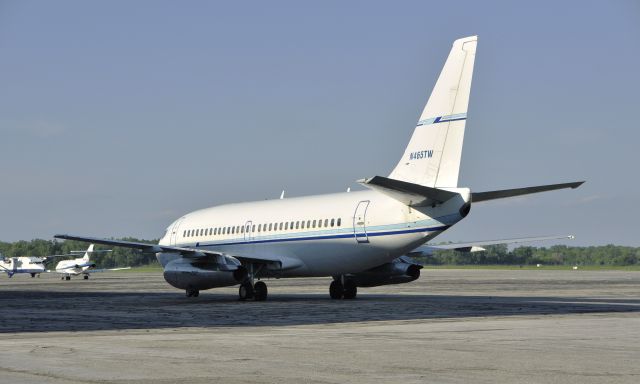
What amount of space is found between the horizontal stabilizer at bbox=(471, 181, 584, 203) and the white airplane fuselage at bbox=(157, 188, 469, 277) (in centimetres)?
44

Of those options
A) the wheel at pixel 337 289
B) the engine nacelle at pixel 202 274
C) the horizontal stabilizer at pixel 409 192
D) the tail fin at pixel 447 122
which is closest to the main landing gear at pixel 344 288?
the wheel at pixel 337 289

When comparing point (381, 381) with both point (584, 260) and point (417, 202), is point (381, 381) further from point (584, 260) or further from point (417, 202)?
point (584, 260)

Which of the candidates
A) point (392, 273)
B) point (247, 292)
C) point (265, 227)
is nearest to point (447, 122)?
point (392, 273)

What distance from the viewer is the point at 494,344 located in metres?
17.6

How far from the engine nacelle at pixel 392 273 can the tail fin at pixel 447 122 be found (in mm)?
6039

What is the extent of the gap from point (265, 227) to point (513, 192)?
492 inches

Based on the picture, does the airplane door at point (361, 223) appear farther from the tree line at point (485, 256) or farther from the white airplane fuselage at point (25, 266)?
the tree line at point (485, 256)

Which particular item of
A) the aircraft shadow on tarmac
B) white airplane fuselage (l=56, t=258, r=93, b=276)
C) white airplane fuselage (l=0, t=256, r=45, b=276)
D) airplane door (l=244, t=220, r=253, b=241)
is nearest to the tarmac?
the aircraft shadow on tarmac

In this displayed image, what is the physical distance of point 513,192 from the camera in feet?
98.0

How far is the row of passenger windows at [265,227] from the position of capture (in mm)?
36250

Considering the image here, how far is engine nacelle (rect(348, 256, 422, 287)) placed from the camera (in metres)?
37.9

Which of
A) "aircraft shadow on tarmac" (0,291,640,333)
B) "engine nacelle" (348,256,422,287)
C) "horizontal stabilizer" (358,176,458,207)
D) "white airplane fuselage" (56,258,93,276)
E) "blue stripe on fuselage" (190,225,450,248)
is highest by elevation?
"horizontal stabilizer" (358,176,458,207)

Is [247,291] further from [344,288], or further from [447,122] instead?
[447,122]

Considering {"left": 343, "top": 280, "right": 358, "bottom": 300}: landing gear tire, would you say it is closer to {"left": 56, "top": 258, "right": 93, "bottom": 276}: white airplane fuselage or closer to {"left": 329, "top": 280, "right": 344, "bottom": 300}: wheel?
{"left": 329, "top": 280, "right": 344, "bottom": 300}: wheel
